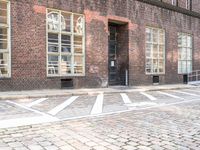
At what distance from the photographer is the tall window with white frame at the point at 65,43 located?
1438 centimetres

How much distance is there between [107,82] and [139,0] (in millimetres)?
5684

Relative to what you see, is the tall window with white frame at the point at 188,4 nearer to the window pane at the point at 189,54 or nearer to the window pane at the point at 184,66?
the window pane at the point at 189,54

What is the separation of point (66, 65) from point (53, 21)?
227 cm

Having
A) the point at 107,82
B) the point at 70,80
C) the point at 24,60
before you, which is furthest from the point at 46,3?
the point at 107,82

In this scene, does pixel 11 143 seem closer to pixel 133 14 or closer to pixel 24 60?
pixel 24 60

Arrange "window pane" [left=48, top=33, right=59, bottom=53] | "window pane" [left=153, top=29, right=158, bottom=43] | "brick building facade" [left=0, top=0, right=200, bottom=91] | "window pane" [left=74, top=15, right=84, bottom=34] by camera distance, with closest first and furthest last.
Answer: "brick building facade" [left=0, top=0, right=200, bottom=91] < "window pane" [left=48, top=33, right=59, bottom=53] < "window pane" [left=74, top=15, right=84, bottom=34] < "window pane" [left=153, top=29, right=158, bottom=43]

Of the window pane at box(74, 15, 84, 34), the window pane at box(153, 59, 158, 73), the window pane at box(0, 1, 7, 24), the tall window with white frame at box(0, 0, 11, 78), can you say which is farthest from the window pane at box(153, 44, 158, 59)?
the window pane at box(0, 1, 7, 24)

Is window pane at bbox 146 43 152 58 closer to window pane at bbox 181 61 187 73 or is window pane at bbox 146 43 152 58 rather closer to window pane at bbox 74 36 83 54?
window pane at bbox 181 61 187 73

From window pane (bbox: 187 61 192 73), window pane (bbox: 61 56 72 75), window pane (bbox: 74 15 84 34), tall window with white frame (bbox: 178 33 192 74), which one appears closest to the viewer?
window pane (bbox: 61 56 72 75)

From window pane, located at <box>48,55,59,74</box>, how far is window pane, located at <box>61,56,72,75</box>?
0.37 meters

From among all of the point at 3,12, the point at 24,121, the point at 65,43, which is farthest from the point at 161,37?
the point at 24,121

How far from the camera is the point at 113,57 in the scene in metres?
18.5

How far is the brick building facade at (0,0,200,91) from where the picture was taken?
13008 millimetres

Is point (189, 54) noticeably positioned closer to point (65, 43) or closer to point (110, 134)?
point (65, 43)
